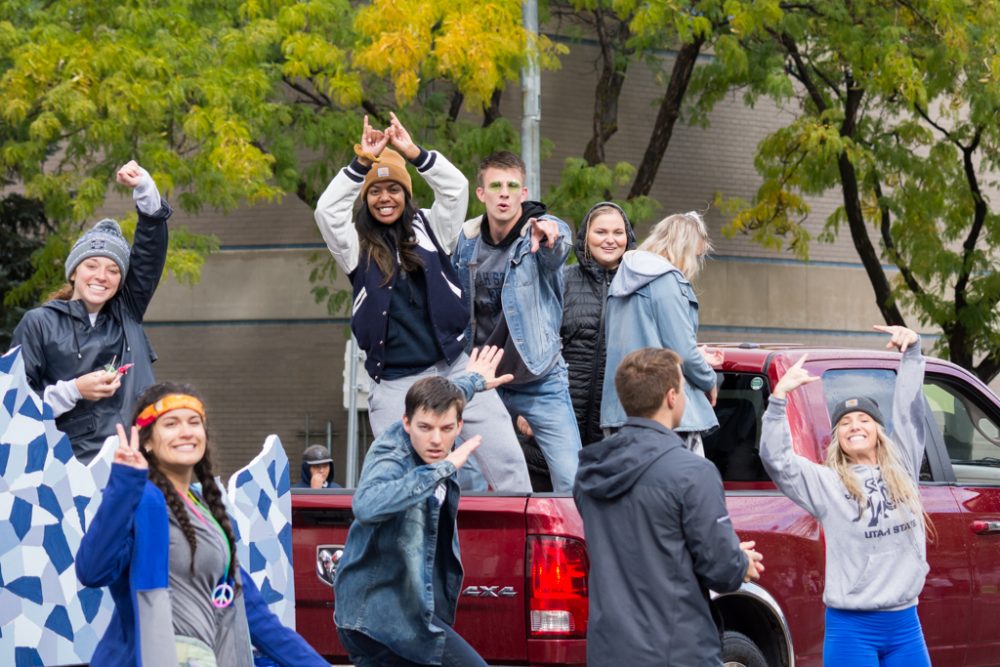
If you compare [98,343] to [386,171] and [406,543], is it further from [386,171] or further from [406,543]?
[406,543]

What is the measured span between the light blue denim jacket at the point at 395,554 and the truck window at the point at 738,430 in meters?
2.50

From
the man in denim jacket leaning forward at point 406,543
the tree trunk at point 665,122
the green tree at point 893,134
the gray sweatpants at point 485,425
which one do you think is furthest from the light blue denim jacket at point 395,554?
the tree trunk at point 665,122

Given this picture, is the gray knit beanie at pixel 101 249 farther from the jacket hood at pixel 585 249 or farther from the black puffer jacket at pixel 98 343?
the jacket hood at pixel 585 249

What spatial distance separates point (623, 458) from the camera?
184 inches

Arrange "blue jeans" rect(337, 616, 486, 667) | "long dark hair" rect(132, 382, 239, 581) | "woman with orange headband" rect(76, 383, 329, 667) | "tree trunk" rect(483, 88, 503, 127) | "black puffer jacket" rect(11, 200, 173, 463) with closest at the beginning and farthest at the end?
"woman with orange headband" rect(76, 383, 329, 667), "long dark hair" rect(132, 382, 239, 581), "blue jeans" rect(337, 616, 486, 667), "black puffer jacket" rect(11, 200, 173, 463), "tree trunk" rect(483, 88, 503, 127)

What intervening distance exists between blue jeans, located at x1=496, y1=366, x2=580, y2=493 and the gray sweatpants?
0.86 ft

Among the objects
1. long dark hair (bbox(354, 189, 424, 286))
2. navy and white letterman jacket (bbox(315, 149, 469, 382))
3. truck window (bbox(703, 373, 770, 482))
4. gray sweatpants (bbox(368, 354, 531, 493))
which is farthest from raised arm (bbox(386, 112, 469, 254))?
truck window (bbox(703, 373, 770, 482))

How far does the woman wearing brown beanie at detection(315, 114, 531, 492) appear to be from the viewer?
20.1 feet

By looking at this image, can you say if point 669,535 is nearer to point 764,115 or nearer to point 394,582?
point 394,582

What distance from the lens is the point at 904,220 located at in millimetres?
18000

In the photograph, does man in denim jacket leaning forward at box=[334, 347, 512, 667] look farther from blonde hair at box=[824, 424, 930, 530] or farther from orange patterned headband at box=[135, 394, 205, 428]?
blonde hair at box=[824, 424, 930, 530]

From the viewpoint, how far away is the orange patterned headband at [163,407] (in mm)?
4434

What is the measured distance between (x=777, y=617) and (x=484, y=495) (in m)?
1.46

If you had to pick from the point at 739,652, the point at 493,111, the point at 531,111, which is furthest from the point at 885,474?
the point at 493,111
